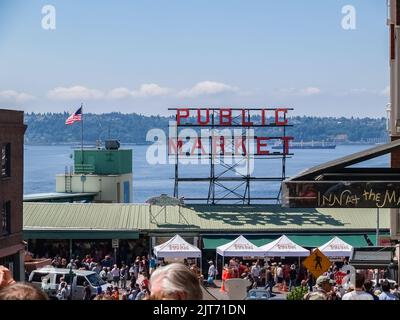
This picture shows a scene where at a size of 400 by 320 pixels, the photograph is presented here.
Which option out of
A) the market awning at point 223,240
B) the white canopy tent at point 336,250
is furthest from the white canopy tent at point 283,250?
the market awning at point 223,240

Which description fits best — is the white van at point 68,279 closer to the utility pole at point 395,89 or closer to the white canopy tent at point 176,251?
the white canopy tent at point 176,251

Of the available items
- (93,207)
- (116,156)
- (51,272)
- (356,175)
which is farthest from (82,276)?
(116,156)

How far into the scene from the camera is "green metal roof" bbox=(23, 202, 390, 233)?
1711 inches

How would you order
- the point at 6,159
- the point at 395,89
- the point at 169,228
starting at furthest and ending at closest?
1. the point at 169,228
2. the point at 6,159
3. the point at 395,89

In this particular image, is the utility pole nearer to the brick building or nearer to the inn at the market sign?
the brick building

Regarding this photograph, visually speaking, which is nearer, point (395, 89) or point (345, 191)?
point (345, 191)

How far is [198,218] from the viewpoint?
45.9 metres

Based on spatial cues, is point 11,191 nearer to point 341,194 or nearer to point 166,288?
point 341,194

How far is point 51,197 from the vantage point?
62281 millimetres

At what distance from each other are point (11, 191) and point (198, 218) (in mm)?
9324

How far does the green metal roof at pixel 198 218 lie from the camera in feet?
143

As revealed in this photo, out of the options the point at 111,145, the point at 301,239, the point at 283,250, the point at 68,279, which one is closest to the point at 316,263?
the point at 68,279
